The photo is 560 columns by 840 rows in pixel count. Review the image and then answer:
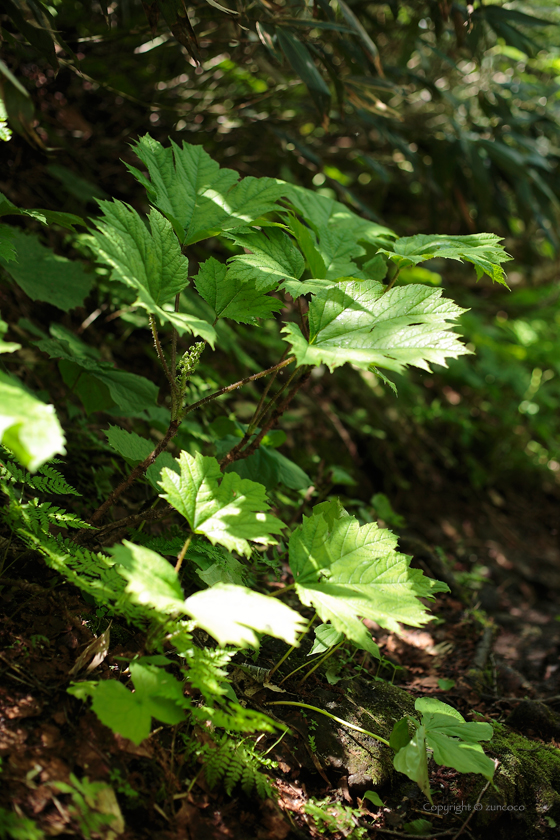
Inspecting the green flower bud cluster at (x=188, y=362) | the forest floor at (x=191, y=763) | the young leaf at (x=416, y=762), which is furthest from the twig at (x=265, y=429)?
the young leaf at (x=416, y=762)

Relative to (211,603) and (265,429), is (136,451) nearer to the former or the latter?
(265,429)

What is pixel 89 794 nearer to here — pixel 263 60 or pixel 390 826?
pixel 390 826

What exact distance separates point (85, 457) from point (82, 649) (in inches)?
31.1

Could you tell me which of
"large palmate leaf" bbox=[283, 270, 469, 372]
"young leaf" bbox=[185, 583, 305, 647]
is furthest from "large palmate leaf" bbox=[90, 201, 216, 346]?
"young leaf" bbox=[185, 583, 305, 647]

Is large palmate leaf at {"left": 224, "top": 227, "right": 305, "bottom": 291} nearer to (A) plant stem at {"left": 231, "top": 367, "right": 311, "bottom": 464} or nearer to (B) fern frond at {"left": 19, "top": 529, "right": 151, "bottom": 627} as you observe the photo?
(A) plant stem at {"left": 231, "top": 367, "right": 311, "bottom": 464}

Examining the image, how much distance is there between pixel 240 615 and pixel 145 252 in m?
0.79

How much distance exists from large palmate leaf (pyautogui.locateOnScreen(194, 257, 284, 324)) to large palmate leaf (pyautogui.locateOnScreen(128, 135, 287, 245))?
0.30 feet

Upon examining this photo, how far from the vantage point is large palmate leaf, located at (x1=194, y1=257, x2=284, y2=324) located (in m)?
1.26

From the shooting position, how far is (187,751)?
3.49 ft

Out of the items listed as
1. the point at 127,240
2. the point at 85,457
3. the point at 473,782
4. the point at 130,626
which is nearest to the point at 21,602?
the point at 130,626

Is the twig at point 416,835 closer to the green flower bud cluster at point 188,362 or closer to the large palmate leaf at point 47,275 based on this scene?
the green flower bud cluster at point 188,362

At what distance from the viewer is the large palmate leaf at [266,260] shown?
3.93 ft

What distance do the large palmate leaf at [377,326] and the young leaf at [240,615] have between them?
1.60 ft

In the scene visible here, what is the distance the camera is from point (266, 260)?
1236mm
